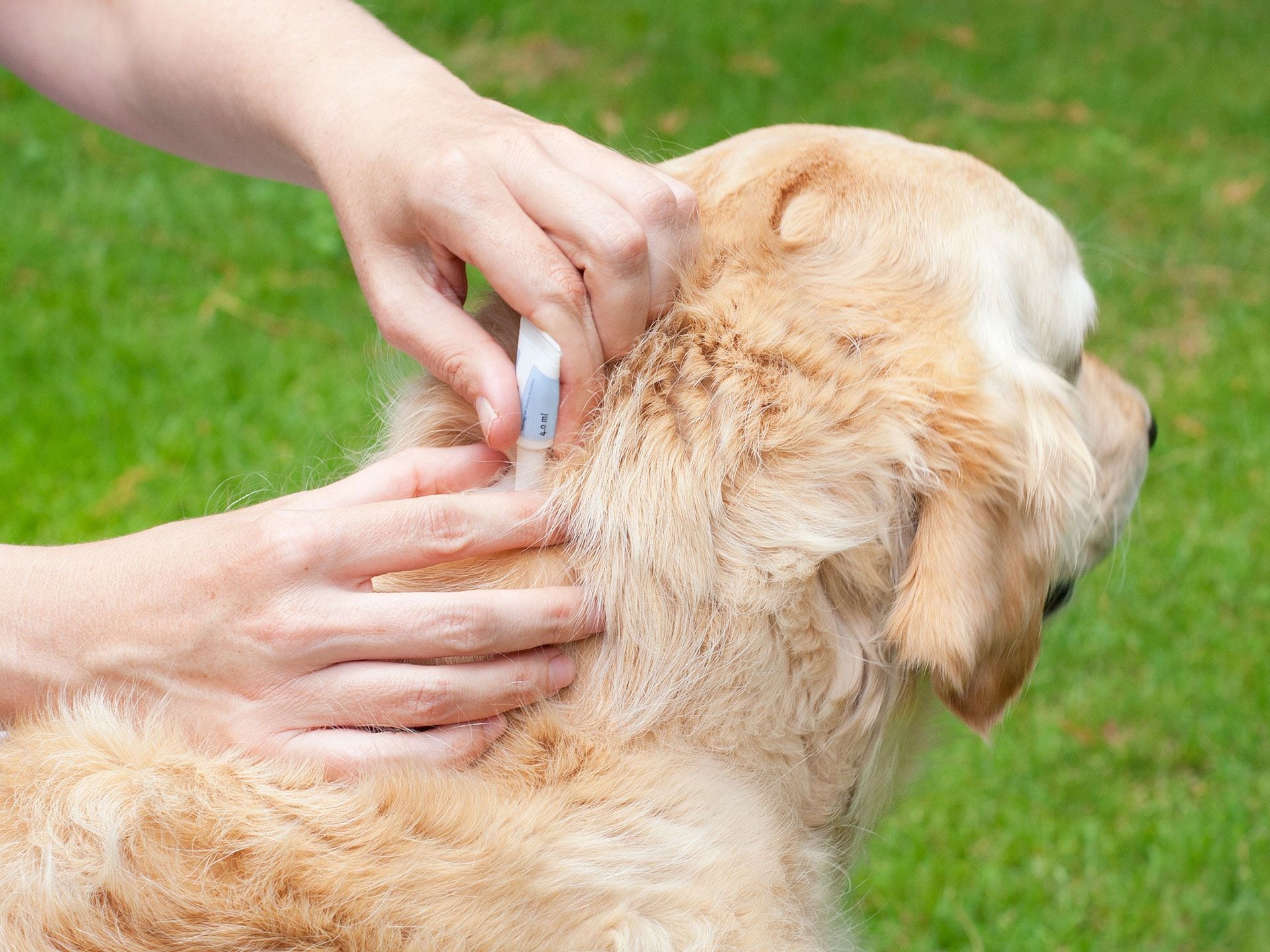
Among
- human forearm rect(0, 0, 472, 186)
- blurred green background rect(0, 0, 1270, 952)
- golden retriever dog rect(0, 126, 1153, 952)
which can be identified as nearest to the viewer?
golden retriever dog rect(0, 126, 1153, 952)

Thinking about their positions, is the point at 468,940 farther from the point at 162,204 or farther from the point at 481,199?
the point at 162,204

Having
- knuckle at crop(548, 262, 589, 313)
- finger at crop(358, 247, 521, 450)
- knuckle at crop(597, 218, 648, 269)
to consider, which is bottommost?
finger at crop(358, 247, 521, 450)

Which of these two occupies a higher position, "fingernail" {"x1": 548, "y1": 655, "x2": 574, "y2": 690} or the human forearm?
the human forearm

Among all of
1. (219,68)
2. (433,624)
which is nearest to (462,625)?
(433,624)

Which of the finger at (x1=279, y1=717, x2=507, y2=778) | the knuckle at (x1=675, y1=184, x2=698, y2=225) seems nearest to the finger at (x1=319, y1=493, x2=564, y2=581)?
the finger at (x1=279, y1=717, x2=507, y2=778)

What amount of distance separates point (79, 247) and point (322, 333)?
1.48 meters

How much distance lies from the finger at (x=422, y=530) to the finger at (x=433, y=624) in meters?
0.05

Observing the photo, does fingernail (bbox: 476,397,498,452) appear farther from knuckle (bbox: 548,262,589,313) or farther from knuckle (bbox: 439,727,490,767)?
knuckle (bbox: 439,727,490,767)

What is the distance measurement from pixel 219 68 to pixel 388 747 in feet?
4.34

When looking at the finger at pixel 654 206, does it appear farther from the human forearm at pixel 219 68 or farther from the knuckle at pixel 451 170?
the human forearm at pixel 219 68

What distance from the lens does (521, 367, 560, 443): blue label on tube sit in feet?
5.87

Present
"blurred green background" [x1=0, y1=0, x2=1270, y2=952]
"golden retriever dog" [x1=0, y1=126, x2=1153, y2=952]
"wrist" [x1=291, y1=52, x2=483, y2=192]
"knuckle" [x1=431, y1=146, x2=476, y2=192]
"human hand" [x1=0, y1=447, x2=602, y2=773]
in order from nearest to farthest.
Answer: "golden retriever dog" [x1=0, y1=126, x2=1153, y2=952] < "human hand" [x1=0, y1=447, x2=602, y2=773] < "knuckle" [x1=431, y1=146, x2=476, y2=192] < "wrist" [x1=291, y1=52, x2=483, y2=192] < "blurred green background" [x1=0, y1=0, x2=1270, y2=952]

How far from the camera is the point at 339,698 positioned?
1741mm

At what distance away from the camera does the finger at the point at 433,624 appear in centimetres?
171
